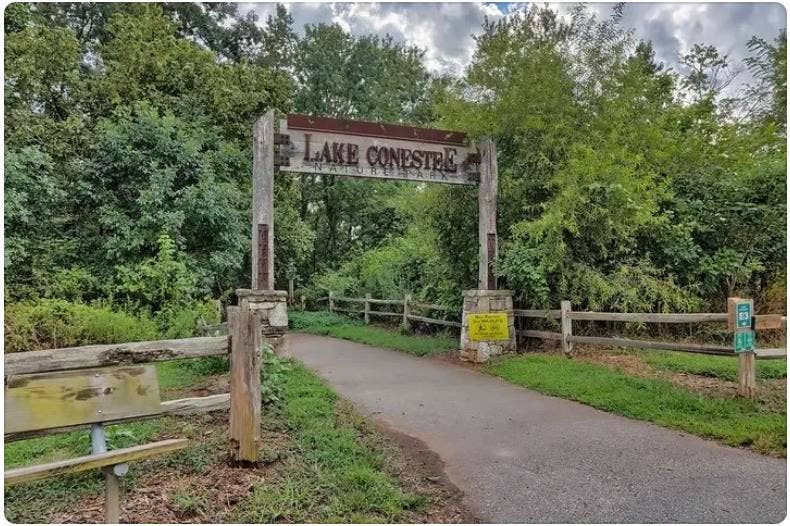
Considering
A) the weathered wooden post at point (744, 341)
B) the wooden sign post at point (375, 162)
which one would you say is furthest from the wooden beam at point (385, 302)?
the weathered wooden post at point (744, 341)

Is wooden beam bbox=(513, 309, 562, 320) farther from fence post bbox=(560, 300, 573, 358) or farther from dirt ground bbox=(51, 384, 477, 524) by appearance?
dirt ground bbox=(51, 384, 477, 524)

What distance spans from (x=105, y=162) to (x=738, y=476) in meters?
11.8

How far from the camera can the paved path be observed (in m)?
3.23

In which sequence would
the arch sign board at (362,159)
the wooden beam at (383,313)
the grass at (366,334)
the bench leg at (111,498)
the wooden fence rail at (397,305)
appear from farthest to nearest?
1. the wooden beam at (383,313)
2. the wooden fence rail at (397,305)
3. the grass at (366,334)
4. the arch sign board at (362,159)
5. the bench leg at (111,498)

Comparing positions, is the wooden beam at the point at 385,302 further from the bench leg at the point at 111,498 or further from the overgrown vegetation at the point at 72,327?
the bench leg at the point at 111,498

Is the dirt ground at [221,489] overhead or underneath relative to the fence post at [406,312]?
underneath

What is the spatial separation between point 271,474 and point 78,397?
1364 mm

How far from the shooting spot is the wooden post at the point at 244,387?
370 centimetres

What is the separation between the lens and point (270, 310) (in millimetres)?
7266

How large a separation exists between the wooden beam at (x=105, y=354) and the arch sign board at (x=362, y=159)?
369 centimetres

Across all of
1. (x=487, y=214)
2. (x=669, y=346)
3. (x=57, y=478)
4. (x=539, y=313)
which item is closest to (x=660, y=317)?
(x=669, y=346)

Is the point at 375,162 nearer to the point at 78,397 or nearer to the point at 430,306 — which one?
the point at 430,306

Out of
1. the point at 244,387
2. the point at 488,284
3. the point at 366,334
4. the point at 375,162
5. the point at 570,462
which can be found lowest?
the point at 366,334

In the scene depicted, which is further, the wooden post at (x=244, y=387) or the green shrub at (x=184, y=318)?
the green shrub at (x=184, y=318)
